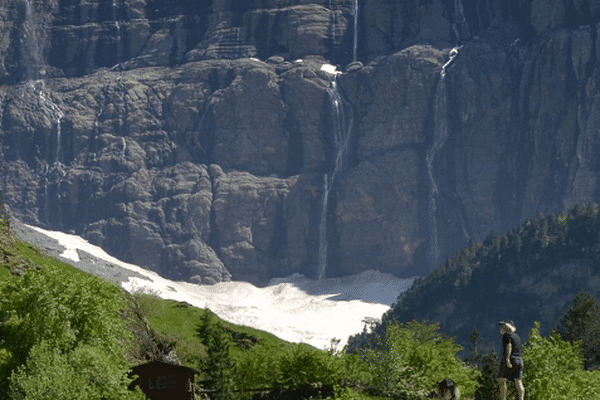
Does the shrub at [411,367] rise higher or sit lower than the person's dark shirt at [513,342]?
lower

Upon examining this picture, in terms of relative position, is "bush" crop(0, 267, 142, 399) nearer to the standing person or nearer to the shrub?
the shrub

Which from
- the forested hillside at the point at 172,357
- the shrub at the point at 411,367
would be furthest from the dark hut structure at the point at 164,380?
the shrub at the point at 411,367

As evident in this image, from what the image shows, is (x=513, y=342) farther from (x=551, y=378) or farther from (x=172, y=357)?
(x=172, y=357)

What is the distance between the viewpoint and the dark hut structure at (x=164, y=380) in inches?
3147

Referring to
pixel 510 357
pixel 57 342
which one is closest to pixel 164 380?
pixel 57 342

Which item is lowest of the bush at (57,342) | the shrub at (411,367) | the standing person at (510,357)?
the shrub at (411,367)

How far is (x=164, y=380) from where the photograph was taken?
80.8m

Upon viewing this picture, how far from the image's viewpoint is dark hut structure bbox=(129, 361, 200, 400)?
262 feet

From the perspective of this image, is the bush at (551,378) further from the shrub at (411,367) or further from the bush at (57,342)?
the bush at (57,342)

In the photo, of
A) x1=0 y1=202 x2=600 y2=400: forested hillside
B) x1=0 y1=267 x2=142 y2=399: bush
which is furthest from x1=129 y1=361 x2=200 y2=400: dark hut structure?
x1=0 y1=267 x2=142 y2=399: bush

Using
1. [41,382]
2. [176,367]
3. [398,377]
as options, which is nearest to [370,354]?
[398,377]

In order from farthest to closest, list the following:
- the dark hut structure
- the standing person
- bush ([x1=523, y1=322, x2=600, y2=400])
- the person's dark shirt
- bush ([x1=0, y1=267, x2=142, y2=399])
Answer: the dark hut structure < bush ([x1=523, y1=322, x2=600, y2=400]) < bush ([x1=0, y1=267, x2=142, y2=399]) < the person's dark shirt < the standing person

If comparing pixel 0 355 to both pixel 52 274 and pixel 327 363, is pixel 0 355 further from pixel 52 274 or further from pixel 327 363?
pixel 327 363

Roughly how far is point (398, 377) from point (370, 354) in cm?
555
